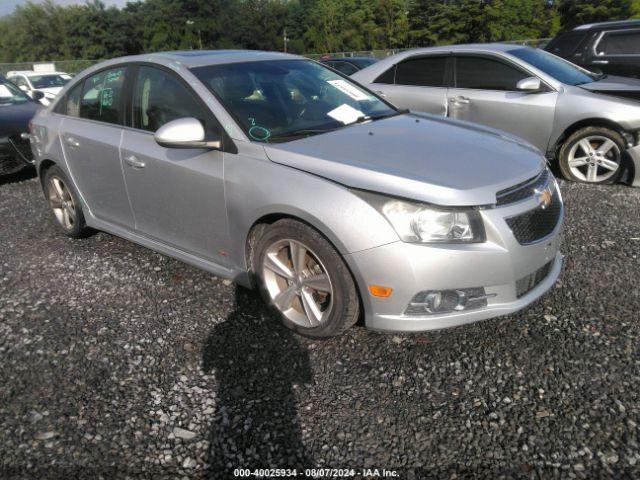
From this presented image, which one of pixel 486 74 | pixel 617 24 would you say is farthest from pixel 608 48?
pixel 486 74

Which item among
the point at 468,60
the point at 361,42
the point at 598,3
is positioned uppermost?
the point at 468,60

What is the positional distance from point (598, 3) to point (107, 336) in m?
67.4

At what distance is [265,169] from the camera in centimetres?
298

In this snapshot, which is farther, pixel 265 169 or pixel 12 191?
pixel 12 191

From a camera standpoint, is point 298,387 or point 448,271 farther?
point 298,387

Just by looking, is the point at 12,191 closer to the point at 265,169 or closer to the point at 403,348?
the point at 265,169

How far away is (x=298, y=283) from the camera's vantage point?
304 centimetres

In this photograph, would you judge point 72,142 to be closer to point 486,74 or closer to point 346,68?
point 486,74

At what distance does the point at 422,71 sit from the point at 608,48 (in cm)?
343

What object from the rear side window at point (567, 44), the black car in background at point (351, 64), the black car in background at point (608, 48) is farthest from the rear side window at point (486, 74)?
the black car in background at point (351, 64)

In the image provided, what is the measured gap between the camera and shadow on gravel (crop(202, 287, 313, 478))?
2295mm

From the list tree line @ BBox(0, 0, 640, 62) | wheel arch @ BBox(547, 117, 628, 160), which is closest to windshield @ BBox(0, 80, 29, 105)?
wheel arch @ BBox(547, 117, 628, 160)

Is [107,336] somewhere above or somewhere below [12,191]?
above

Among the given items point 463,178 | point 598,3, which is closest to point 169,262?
point 463,178
